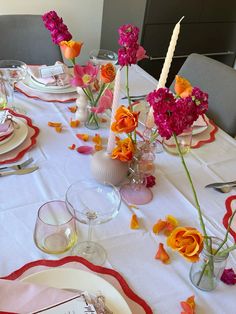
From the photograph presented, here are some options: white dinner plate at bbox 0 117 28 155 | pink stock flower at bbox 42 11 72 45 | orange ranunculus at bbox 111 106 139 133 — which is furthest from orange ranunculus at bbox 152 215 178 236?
pink stock flower at bbox 42 11 72 45

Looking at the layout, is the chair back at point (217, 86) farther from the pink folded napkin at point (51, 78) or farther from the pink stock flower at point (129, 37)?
the pink stock flower at point (129, 37)

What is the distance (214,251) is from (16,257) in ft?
1.29

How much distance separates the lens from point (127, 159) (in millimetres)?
905

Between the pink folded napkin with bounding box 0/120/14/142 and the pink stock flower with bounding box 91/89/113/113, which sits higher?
the pink stock flower with bounding box 91/89/113/113

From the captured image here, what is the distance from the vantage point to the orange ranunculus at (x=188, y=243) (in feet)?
2.09

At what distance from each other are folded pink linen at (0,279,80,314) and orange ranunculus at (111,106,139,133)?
0.36 meters

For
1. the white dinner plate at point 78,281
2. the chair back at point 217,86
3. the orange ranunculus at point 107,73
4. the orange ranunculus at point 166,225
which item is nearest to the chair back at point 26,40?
the chair back at point 217,86

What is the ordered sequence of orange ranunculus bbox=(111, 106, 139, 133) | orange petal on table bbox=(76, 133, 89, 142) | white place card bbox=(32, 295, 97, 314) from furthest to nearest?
orange petal on table bbox=(76, 133, 89, 142), orange ranunculus bbox=(111, 106, 139, 133), white place card bbox=(32, 295, 97, 314)

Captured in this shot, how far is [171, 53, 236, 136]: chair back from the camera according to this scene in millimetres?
1476

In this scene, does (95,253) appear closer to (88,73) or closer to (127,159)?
(127,159)

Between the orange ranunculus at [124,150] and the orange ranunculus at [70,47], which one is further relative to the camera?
the orange ranunculus at [70,47]

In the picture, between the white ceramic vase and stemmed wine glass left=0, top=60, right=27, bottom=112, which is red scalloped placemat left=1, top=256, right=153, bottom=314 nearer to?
the white ceramic vase

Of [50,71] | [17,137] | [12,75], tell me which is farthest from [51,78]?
[17,137]

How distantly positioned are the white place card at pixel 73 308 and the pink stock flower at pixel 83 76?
0.66 meters
